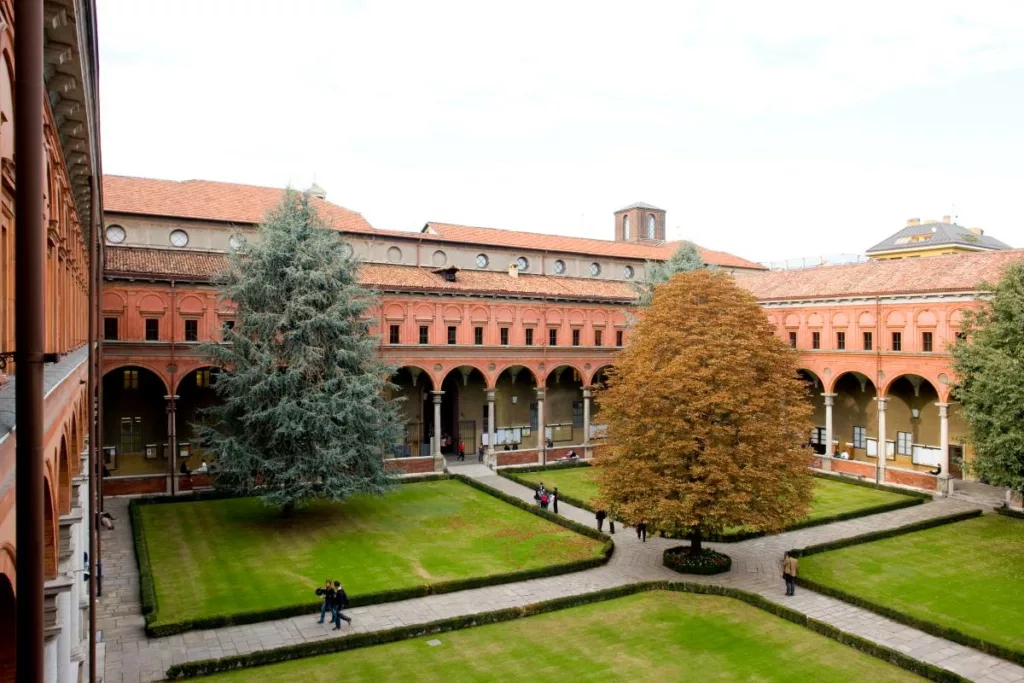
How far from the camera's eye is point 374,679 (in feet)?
56.4

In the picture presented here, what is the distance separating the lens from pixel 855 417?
45.1 m

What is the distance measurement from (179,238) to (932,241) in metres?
66.6

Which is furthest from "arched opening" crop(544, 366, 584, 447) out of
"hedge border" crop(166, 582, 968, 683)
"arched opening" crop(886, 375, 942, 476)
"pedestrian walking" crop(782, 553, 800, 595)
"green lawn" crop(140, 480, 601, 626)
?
"pedestrian walking" crop(782, 553, 800, 595)

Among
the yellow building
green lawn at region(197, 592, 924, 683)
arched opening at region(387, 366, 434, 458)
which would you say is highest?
the yellow building

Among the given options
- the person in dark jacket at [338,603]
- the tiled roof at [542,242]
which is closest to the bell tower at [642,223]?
the tiled roof at [542,242]

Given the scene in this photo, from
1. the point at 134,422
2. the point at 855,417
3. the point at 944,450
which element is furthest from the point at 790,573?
the point at 134,422

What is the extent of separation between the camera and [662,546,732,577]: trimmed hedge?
82.2 ft

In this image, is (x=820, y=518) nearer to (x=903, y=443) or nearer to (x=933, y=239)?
(x=903, y=443)

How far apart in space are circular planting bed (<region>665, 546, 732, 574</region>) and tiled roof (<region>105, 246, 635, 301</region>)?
17.2m

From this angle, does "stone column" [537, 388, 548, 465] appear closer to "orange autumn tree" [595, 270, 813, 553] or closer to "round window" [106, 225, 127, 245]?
"orange autumn tree" [595, 270, 813, 553]

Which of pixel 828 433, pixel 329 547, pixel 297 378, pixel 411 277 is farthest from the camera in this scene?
pixel 411 277

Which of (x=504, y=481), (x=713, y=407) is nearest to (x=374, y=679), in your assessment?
(x=713, y=407)

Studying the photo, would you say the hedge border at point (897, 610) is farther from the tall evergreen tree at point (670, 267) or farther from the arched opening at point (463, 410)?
the arched opening at point (463, 410)

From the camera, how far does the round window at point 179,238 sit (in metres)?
40.8
